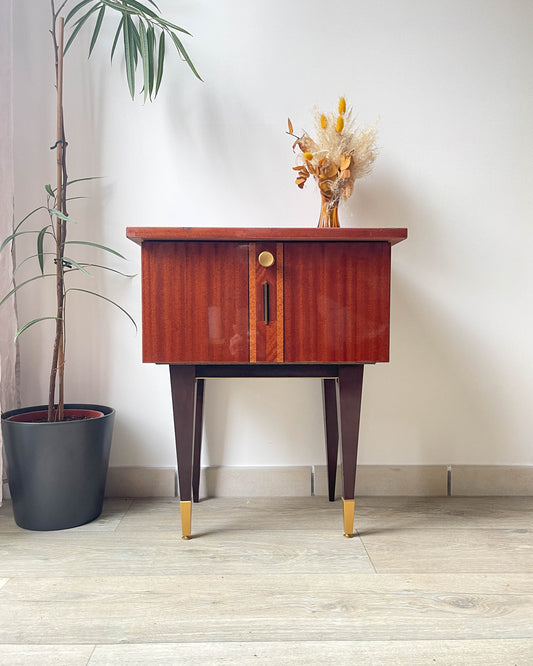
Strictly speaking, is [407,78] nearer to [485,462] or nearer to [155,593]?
[485,462]

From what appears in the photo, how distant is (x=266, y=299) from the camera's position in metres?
1.24

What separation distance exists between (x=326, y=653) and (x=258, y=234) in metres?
0.88

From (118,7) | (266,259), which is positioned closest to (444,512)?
(266,259)

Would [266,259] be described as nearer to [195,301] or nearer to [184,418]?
[195,301]

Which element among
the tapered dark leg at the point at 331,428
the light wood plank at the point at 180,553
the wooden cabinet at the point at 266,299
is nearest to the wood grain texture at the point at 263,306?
the wooden cabinet at the point at 266,299

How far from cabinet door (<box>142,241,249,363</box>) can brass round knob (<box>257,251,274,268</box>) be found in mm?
35

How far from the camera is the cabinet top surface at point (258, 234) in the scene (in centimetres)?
120

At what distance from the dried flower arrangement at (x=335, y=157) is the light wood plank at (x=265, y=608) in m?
0.94

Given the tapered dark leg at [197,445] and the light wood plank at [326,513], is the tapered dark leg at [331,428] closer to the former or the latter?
the light wood plank at [326,513]

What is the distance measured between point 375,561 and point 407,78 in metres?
1.47

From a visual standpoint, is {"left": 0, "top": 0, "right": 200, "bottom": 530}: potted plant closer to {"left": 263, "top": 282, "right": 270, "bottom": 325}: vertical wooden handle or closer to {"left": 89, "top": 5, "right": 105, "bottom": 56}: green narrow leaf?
{"left": 89, "top": 5, "right": 105, "bottom": 56}: green narrow leaf

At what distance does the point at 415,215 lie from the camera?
1.66m

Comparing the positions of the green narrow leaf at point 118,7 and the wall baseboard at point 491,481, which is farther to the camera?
the wall baseboard at point 491,481

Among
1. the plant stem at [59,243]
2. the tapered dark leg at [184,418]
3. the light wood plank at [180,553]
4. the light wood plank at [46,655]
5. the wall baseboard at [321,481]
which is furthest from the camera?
the wall baseboard at [321,481]
